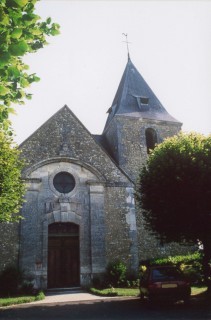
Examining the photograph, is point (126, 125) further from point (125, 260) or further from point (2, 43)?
point (2, 43)

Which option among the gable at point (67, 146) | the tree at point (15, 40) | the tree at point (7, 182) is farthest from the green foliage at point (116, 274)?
the tree at point (15, 40)

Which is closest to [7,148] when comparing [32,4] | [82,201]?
[82,201]

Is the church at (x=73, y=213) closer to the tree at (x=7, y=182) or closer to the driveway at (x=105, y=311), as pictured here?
the tree at (x=7, y=182)

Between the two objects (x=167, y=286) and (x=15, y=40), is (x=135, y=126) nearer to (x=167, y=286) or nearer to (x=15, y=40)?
(x=167, y=286)

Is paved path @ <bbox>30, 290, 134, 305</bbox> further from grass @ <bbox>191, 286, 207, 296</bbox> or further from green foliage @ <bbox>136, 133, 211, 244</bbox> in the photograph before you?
green foliage @ <bbox>136, 133, 211, 244</bbox>

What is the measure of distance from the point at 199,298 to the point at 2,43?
10.1 m

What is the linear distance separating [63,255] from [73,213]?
7.12 feet

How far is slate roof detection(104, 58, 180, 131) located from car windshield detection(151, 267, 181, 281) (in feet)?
40.8

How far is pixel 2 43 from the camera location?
358 cm

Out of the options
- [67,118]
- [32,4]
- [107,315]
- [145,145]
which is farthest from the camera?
[145,145]

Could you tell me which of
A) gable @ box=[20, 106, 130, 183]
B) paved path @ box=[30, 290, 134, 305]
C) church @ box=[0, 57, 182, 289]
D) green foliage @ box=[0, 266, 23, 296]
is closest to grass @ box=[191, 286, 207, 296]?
paved path @ box=[30, 290, 134, 305]

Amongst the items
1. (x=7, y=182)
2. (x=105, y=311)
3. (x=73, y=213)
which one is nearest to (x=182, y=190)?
(x=105, y=311)

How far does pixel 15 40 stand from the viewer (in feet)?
12.2

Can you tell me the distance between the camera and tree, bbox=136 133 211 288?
1179 cm
